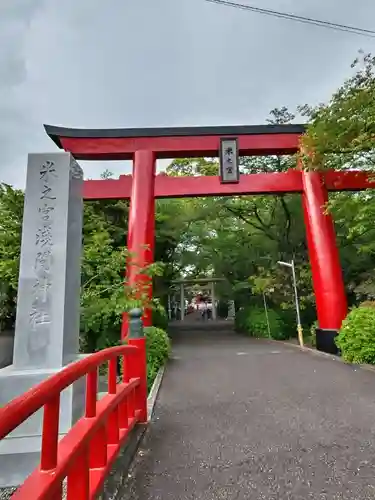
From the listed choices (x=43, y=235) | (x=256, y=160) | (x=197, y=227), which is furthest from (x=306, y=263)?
(x=43, y=235)

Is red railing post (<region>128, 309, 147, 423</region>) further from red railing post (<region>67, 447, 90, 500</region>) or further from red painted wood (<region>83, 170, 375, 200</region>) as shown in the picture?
red painted wood (<region>83, 170, 375, 200</region>)

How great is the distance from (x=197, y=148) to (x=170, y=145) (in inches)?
32.8

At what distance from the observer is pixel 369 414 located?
4.06 meters

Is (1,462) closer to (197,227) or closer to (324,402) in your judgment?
(324,402)

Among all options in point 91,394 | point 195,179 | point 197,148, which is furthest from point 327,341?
point 91,394

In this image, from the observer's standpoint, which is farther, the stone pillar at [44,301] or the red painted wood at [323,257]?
the red painted wood at [323,257]

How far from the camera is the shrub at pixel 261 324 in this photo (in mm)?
16219

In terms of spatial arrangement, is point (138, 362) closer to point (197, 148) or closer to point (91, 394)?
point (91, 394)

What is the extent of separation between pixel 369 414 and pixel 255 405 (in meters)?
1.32

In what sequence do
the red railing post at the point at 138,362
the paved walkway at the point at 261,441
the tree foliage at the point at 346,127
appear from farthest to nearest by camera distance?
the tree foliage at the point at 346,127 < the red railing post at the point at 138,362 < the paved walkway at the point at 261,441

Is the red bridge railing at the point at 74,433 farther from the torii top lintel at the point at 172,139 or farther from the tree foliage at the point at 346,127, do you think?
the torii top lintel at the point at 172,139

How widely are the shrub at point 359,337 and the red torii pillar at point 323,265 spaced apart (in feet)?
4.24

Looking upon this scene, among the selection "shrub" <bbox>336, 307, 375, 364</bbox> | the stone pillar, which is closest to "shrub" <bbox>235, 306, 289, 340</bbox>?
"shrub" <bbox>336, 307, 375, 364</bbox>

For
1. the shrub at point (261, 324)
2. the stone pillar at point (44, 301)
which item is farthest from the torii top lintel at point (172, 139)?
the shrub at point (261, 324)
